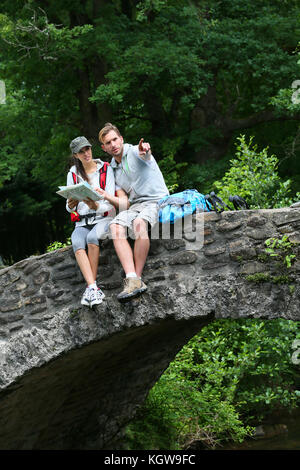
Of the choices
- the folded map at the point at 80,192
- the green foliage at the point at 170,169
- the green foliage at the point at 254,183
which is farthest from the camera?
the green foliage at the point at 170,169

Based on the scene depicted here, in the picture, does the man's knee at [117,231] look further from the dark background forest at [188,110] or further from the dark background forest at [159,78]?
the dark background forest at [159,78]

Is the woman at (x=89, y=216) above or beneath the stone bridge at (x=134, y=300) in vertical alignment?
above

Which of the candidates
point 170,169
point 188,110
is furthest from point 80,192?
point 188,110

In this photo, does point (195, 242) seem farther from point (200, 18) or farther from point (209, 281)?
point (200, 18)

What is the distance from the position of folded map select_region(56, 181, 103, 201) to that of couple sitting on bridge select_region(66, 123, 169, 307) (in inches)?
6.8

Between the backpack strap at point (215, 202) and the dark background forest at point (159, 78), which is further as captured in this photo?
the dark background forest at point (159, 78)

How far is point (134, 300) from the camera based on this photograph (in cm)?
551

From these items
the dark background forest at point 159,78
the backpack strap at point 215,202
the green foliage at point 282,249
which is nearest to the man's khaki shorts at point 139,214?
the backpack strap at point 215,202

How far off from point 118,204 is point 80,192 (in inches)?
18.1

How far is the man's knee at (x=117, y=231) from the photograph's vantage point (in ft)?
17.1

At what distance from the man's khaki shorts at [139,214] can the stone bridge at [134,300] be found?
35 cm

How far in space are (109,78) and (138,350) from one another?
5276 mm

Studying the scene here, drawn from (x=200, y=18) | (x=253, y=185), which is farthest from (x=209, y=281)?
(x=200, y=18)

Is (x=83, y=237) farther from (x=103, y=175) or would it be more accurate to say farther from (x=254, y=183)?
(x=254, y=183)
